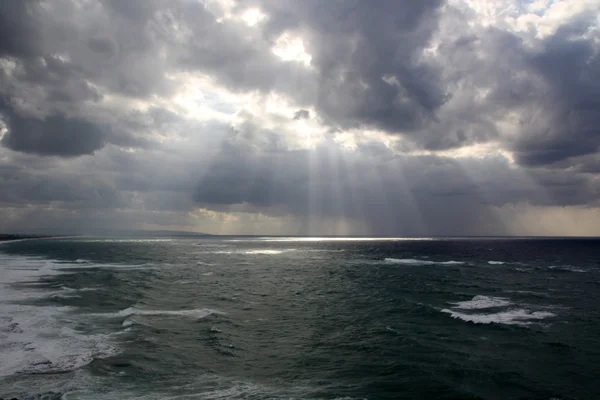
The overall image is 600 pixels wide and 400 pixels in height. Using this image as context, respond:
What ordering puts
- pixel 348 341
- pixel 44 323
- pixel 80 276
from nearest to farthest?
pixel 348 341 < pixel 44 323 < pixel 80 276

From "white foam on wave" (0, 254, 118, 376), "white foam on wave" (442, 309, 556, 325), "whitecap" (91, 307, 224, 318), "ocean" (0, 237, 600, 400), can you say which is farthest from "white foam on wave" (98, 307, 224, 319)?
"white foam on wave" (442, 309, 556, 325)

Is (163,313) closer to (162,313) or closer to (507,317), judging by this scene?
(162,313)

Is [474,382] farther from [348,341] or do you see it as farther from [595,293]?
[595,293]

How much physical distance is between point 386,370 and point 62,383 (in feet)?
54.9

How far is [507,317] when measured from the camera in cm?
3484

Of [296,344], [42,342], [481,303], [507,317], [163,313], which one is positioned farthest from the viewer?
[481,303]

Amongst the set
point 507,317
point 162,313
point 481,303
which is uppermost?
point 507,317

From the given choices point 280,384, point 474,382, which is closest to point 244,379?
point 280,384

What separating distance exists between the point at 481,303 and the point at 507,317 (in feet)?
24.7

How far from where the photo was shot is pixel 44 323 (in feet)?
98.5

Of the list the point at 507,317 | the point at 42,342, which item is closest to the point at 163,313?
the point at 42,342

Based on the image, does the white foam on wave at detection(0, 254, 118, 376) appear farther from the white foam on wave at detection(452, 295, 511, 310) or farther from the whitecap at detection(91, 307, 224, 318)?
the white foam on wave at detection(452, 295, 511, 310)

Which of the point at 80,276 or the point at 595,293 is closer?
the point at 595,293

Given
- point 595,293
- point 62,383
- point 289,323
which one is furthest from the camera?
point 595,293
